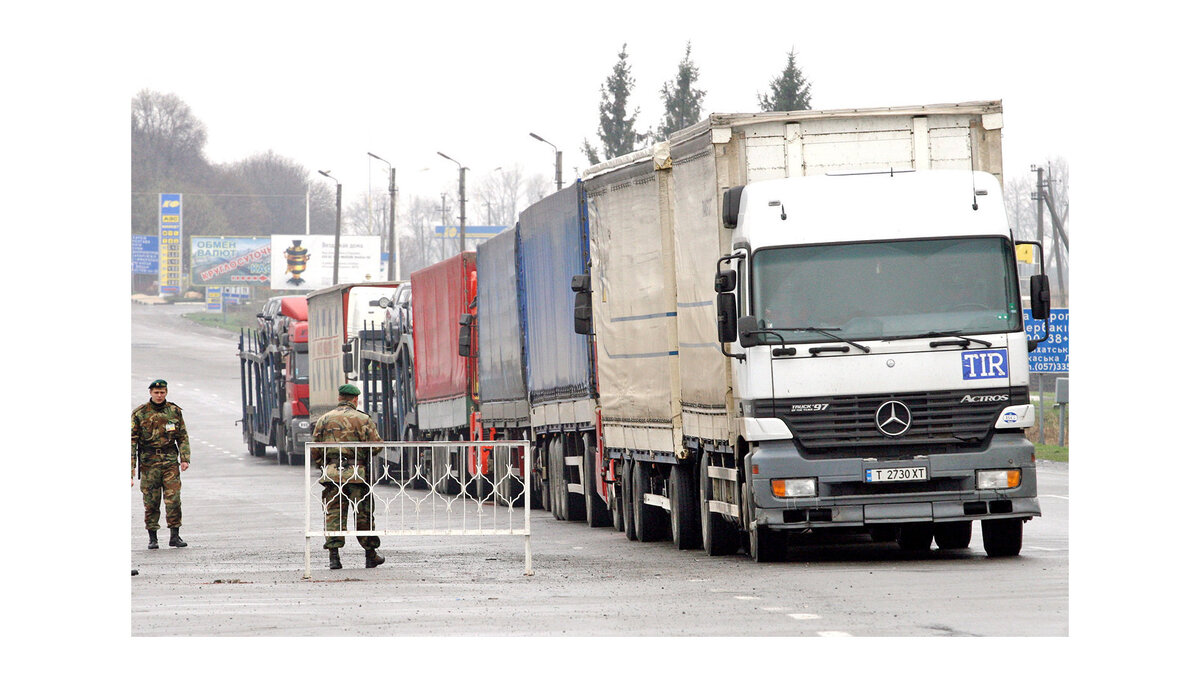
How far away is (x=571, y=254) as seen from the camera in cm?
2036

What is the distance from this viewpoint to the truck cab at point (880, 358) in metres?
14.0

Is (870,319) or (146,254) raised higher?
(146,254)

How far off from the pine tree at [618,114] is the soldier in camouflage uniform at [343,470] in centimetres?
6462

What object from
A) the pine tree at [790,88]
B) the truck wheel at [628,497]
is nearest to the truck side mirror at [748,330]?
the truck wheel at [628,497]

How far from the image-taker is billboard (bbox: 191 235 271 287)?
11544 centimetres

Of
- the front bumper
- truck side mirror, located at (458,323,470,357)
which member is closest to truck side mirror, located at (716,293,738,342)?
the front bumper

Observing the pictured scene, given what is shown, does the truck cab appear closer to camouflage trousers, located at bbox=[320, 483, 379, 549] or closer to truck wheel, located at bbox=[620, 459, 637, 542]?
camouflage trousers, located at bbox=[320, 483, 379, 549]

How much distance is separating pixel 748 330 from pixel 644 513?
468 centimetres

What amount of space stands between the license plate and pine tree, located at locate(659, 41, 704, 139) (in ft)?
207

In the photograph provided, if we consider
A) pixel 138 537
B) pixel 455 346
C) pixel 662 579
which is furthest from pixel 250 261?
pixel 662 579

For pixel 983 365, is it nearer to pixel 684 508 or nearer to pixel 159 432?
pixel 684 508

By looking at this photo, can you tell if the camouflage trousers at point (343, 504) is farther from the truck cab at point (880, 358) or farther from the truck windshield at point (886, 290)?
the truck windshield at point (886, 290)

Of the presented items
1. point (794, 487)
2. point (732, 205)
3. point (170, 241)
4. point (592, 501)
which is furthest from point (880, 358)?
point (170, 241)

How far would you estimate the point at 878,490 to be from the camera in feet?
46.4
